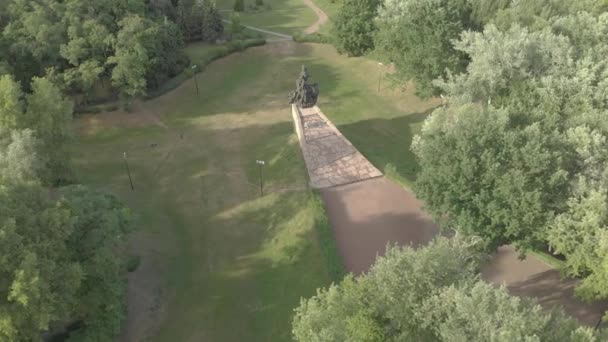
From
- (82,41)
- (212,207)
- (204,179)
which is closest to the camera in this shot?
(212,207)

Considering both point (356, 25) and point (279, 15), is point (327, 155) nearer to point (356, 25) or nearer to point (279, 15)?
point (356, 25)

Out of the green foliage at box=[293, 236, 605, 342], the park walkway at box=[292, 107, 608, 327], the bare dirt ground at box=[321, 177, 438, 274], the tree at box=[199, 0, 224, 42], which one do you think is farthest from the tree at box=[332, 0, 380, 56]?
the green foliage at box=[293, 236, 605, 342]

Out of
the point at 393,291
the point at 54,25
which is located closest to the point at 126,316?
the point at 393,291

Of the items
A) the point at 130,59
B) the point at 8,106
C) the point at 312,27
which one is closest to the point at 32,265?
the point at 8,106

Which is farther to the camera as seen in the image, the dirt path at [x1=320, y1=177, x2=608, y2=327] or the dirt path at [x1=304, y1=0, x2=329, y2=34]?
the dirt path at [x1=304, y1=0, x2=329, y2=34]

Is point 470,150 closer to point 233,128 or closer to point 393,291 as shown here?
point 393,291

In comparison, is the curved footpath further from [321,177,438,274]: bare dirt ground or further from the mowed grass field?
[321,177,438,274]: bare dirt ground
